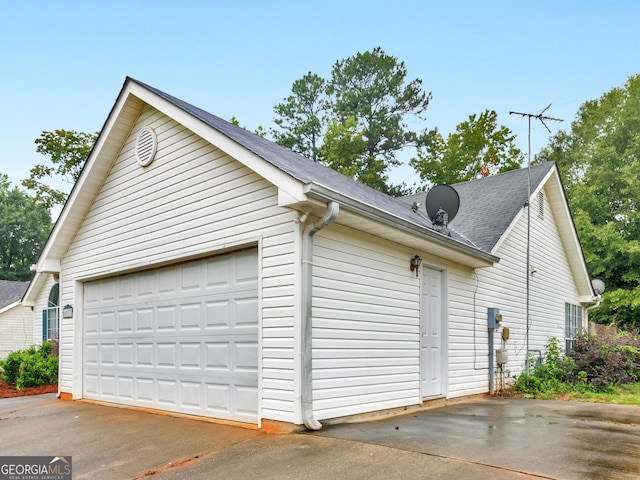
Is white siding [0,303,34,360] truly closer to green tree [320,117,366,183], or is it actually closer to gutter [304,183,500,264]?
green tree [320,117,366,183]

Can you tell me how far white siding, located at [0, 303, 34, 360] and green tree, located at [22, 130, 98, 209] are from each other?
8.88 meters

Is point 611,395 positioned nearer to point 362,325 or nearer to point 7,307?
point 362,325

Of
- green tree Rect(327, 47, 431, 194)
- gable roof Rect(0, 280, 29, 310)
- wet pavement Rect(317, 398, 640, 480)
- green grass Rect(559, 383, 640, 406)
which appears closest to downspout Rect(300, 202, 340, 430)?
wet pavement Rect(317, 398, 640, 480)

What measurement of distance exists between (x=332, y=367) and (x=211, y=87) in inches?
665

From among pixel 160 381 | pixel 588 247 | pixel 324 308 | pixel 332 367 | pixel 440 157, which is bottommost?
pixel 160 381

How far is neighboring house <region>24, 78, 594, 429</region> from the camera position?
5547mm

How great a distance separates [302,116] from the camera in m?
31.2

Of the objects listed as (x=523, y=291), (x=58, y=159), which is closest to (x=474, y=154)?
(x=523, y=291)

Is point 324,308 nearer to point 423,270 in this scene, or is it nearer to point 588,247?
point 423,270

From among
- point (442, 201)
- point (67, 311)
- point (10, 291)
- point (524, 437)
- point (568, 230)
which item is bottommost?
point (524, 437)

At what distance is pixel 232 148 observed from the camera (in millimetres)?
6039

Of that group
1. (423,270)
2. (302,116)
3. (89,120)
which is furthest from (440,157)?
(423,270)

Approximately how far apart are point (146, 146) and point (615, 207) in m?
22.1

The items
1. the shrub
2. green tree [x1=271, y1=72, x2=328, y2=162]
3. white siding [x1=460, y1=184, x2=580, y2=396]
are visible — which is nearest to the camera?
white siding [x1=460, y1=184, x2=580, y2=396]
